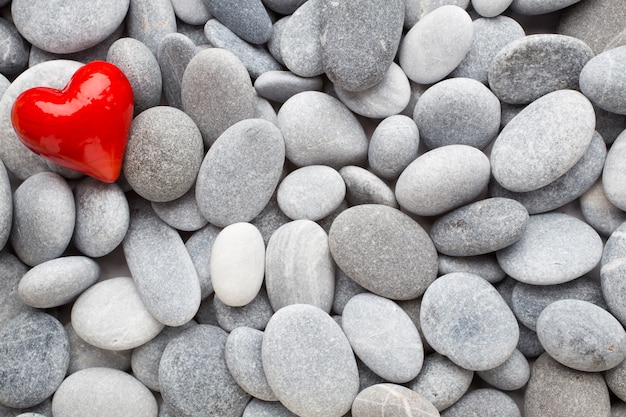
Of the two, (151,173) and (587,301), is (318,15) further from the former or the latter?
(587,301)

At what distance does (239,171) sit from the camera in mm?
792

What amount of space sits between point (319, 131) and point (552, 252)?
14.1 inches

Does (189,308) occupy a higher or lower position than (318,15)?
lower

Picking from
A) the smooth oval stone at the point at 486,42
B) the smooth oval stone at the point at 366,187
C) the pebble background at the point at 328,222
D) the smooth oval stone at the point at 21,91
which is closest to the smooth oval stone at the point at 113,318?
the pebble background at the point at 328,222

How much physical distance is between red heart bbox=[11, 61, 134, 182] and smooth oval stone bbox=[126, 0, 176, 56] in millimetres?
104

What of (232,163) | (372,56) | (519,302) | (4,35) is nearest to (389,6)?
(372,56)

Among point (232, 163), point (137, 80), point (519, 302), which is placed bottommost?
point (519, 302)

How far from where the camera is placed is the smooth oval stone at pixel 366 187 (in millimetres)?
800

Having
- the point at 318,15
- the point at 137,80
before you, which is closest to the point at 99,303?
the point at 137,80

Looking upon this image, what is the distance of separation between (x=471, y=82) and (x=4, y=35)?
68 centimetres

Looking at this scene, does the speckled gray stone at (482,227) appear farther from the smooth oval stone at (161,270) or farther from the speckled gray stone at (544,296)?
the smooth oval stone at (161,270)

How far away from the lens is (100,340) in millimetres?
778

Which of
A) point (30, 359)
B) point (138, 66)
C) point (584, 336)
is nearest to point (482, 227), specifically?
point (584, 336)

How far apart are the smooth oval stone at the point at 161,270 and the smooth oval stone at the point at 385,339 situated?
0.22 m
